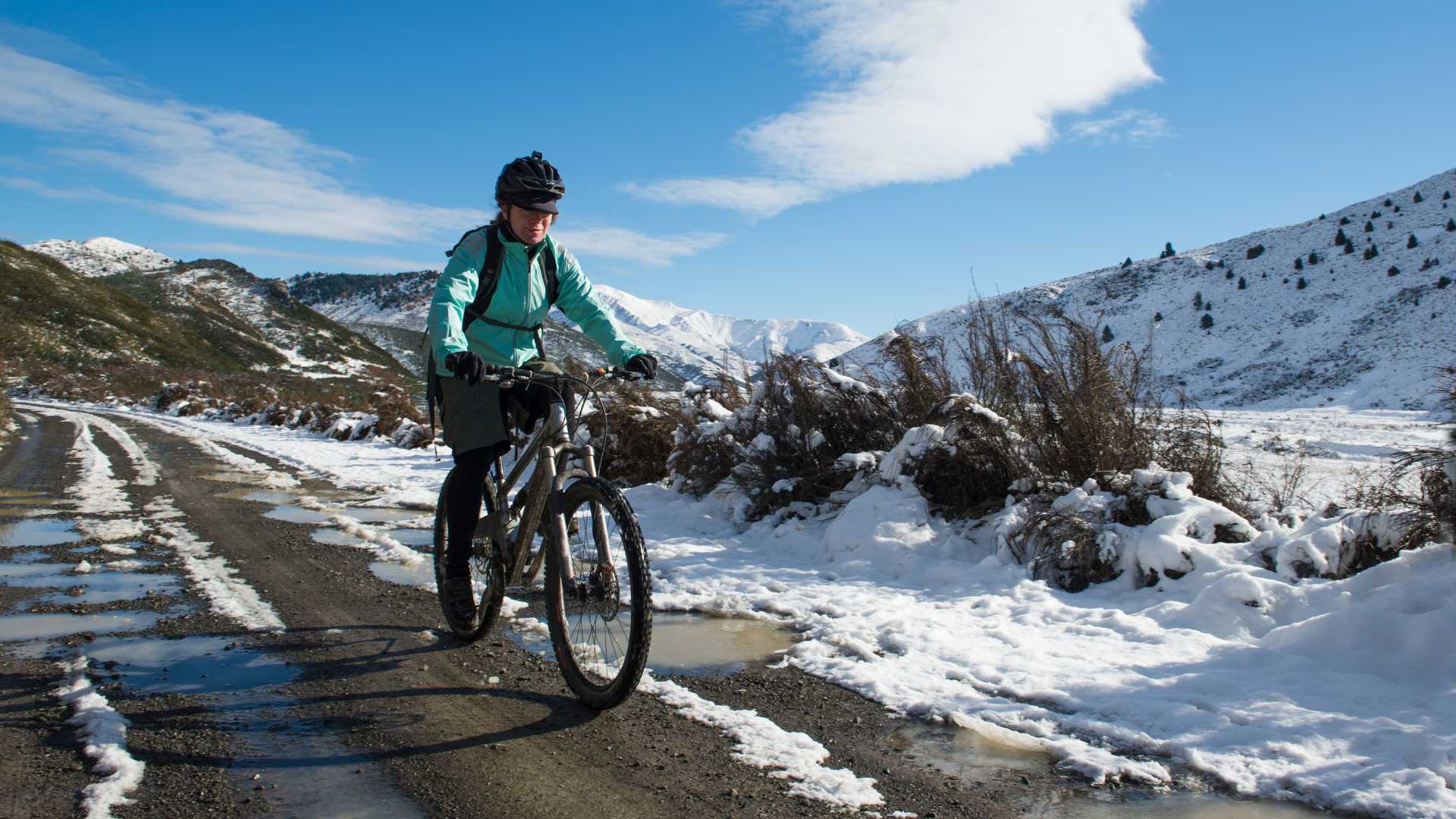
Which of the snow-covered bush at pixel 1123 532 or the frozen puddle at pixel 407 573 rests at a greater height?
the snow-covered bush at pixel 1123 532

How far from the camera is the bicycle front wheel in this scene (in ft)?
9.82

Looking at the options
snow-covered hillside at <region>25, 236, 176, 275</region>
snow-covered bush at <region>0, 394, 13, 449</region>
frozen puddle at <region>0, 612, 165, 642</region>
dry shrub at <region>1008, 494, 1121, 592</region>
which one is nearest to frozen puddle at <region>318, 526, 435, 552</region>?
frozen puddle at <region>0, 612, 165, 642</region>

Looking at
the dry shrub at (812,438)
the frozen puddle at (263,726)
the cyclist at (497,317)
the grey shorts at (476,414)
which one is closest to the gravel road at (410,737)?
the frozen puddle at (263,726)

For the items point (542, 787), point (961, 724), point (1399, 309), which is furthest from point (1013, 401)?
point (1399, 309)

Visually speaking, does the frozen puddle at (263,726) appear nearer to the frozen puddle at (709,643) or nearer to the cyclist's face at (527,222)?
the frozen puddle at (709,643)

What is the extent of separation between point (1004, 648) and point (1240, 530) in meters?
2.06

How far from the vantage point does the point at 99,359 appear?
210ft

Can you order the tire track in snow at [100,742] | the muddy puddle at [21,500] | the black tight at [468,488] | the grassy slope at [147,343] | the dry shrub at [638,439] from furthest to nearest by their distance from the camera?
the grassy slope at [147,343]
the dry shrub at [638,439]
the muddy puddle at [21,500]
the black tight at [468,488]
the tire track in snow at [100,742]

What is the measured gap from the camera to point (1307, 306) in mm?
52906

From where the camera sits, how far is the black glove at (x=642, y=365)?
3684mm

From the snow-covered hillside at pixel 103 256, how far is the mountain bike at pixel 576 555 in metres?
188

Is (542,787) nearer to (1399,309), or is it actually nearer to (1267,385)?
(1267,385)

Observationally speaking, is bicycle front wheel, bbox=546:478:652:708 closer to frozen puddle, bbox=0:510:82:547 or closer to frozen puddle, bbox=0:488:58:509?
frozen puddle, bbox=0:510:82:547

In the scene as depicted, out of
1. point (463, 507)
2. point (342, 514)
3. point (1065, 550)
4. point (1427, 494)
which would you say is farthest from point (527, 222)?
point (342, 514)
